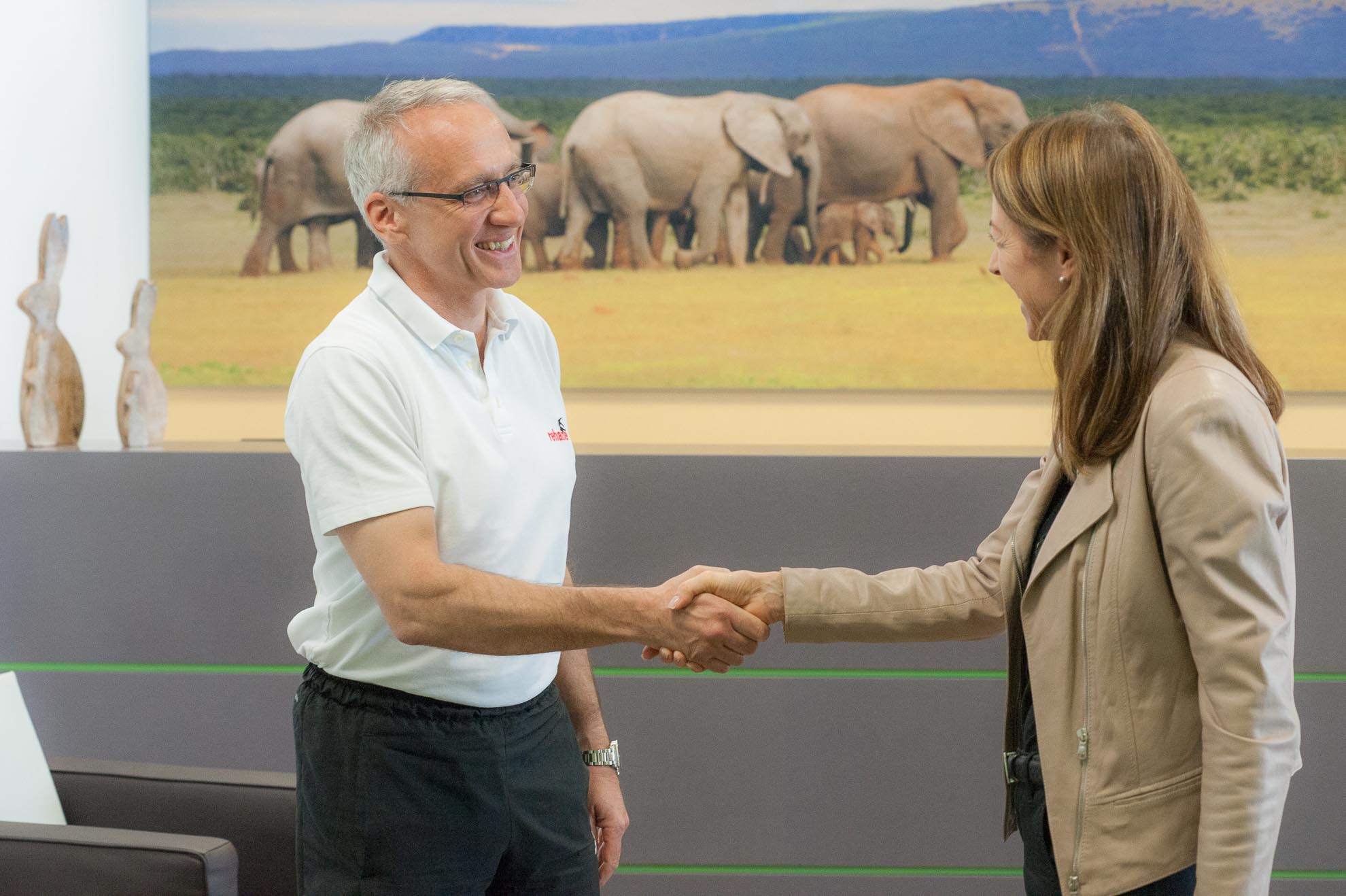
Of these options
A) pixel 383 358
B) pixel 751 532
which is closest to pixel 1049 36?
pixel 751 532

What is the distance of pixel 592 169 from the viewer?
3240 millimetres

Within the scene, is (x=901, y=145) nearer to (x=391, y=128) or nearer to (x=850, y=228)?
(x=850, y=228)

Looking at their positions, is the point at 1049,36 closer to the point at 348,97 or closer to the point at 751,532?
the point at 751,532

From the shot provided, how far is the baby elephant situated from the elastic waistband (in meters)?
1.97

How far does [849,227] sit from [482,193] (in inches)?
70.2

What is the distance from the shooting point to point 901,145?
3197mm

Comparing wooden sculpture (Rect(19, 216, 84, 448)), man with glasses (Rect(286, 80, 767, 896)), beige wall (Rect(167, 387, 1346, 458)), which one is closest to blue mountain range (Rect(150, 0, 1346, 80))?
wooden sculpture (Rect(19, 216, 84, 448))

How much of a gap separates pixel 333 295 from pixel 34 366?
0.76m

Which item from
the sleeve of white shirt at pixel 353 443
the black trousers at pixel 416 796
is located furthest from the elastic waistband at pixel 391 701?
the sleeve of white shirt at pixel 353 443

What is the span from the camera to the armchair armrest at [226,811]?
225 centimetres

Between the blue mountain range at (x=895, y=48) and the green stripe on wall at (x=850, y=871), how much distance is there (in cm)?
199

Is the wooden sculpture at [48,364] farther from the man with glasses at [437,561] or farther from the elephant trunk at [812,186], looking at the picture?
the elephant trunk at [812,186]

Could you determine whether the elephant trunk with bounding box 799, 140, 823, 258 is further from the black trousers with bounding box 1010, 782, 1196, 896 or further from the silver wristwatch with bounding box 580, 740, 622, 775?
the black trousers with bounding box 1010, 782, 1196, 896

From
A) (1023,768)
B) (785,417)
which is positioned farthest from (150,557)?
(1023,768)
